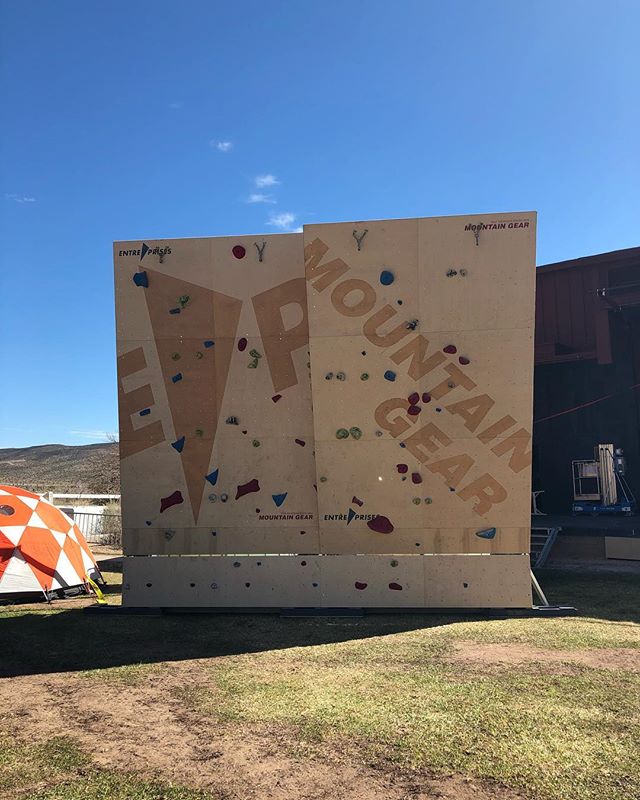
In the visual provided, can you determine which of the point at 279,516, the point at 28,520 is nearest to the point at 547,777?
the point at 279,516

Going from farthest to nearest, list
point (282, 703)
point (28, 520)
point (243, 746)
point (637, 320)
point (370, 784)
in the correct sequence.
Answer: point (637, 320) < point (28, 520) < point (282, 703) < point (243, 746) < point (370, 784)

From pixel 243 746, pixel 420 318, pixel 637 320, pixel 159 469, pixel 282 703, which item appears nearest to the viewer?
pixel 243 746

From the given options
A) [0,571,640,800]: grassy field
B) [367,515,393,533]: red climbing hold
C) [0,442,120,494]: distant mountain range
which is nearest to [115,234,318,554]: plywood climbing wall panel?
[367,515,393,533]: red climbing hold

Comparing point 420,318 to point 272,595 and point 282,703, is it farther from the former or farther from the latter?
point 282,703

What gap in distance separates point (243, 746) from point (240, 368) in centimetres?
563

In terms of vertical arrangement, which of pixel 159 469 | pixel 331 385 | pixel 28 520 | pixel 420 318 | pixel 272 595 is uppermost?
pixel 420 318

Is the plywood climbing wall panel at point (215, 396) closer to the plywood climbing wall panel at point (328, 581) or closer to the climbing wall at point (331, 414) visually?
the climbing wall at point (331, 414)

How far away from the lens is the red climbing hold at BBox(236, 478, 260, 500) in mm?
8898

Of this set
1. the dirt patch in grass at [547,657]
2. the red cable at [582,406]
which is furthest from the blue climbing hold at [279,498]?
the red cable at [582,406]

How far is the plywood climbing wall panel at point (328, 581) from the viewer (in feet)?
27.6

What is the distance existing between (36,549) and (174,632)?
3.44 meters

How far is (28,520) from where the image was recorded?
10008mm

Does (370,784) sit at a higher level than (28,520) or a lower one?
lower

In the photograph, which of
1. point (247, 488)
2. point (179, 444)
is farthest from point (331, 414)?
point (179, 444)
